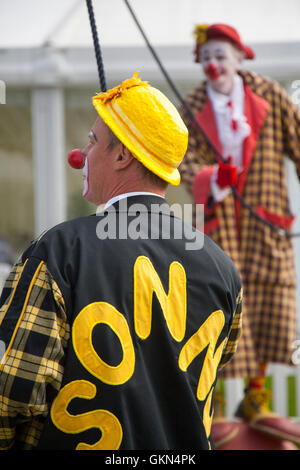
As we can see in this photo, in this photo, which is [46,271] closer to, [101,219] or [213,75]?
[101,219]

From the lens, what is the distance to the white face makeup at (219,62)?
2.56 metres

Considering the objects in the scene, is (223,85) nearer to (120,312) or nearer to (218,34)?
(218,34)

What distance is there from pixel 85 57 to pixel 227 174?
4.34 feet

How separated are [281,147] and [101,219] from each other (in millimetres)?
1626

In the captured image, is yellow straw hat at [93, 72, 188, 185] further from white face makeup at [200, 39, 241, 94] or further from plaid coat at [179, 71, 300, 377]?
white face makeup at [200, 39, 241, 94]

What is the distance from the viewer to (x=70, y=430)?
43.9 inches

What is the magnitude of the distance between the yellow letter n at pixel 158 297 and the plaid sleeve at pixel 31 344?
0.46ft

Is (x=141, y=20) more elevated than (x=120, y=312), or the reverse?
(x=141, y=20)

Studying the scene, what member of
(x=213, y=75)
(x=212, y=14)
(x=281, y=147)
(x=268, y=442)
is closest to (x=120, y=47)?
(x=212, y=14)

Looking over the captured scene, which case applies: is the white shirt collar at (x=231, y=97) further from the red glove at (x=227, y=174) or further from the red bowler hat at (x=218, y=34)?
the red glove at (x=227, y=174)

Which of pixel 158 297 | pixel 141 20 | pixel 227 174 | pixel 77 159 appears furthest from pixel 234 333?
pixel 141 20

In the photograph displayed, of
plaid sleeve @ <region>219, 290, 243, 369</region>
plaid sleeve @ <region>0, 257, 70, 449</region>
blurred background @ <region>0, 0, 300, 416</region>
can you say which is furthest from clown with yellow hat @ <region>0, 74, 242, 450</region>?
blurred background @ <region>0, 0, 300, 416</region>

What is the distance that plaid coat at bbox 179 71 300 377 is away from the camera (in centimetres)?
254

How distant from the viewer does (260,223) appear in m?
2.57
